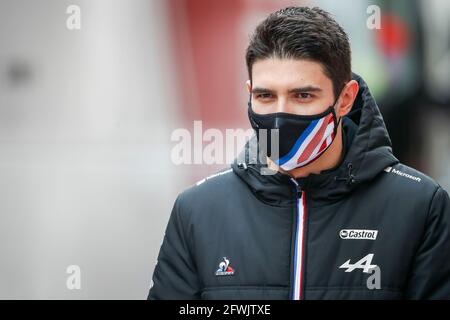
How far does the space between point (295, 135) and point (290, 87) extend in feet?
0.58

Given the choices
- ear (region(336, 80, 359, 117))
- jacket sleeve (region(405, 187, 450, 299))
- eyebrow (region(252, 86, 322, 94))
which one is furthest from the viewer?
ear (region(336, 80, 359, 117))

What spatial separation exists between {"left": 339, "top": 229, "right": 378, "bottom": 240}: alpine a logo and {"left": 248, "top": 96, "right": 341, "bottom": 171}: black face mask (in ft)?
0.90

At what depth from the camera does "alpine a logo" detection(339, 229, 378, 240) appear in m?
2.64

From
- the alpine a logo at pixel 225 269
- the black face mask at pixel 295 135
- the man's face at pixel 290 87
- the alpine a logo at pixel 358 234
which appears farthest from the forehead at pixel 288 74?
the alpine a logo at pixel 225 269

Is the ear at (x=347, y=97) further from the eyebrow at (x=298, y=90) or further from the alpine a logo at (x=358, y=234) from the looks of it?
the alpine a logo at (x=358, y=234)

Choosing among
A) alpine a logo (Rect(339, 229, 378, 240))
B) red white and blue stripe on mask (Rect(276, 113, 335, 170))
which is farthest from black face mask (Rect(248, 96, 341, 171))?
alpine a logo (Rect(339, 229, 378, 240))

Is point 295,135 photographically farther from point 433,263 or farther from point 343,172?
point 433,263

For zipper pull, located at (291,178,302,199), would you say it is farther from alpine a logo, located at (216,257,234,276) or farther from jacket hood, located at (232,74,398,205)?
alpine a logo, located at (216,257,234,276)

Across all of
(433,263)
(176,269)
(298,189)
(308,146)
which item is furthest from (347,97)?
(176,269)

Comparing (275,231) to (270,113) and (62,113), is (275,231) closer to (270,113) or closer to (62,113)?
(270,113)

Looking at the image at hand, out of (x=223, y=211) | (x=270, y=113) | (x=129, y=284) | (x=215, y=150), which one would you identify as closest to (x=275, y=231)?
(x=223, y=211)

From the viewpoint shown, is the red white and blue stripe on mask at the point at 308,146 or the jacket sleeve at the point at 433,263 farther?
the red white and blue stripe on mask at the point at 308,146

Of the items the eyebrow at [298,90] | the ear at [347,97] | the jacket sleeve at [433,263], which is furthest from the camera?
the ear at [347,97]

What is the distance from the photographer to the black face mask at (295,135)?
106 inches
